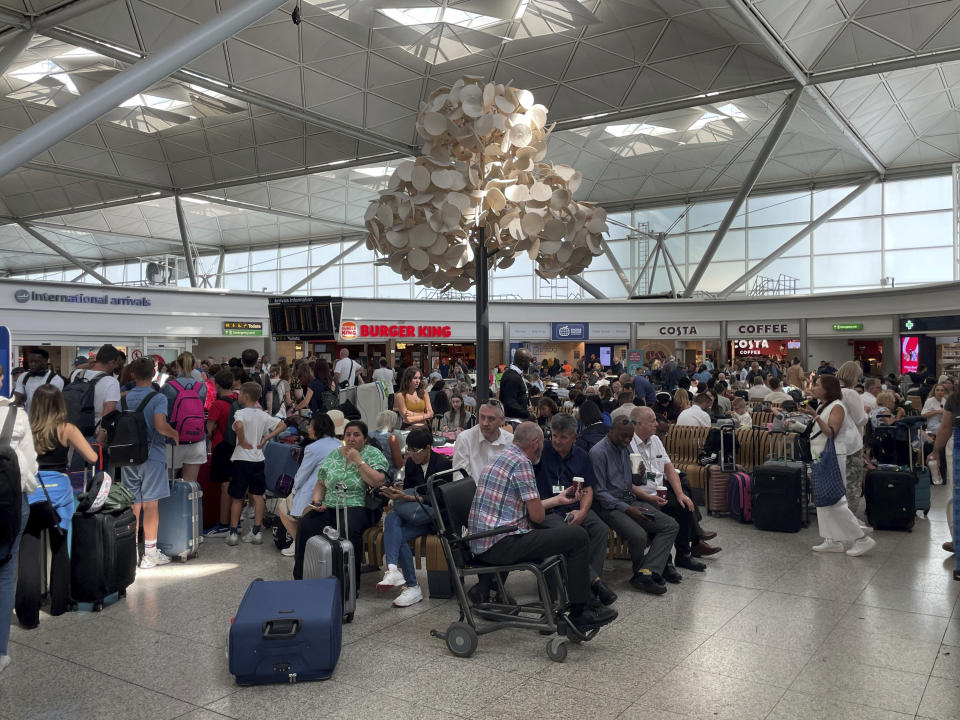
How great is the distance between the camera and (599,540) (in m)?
5.60

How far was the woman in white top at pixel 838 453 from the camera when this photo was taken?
6.98 m

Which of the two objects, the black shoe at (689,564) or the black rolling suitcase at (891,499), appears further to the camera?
the black rolling suitcase at (891,499)

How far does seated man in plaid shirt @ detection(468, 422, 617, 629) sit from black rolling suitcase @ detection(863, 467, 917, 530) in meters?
4.77

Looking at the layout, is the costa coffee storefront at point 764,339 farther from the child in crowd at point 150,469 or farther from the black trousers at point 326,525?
the child in crowd at point 150,469

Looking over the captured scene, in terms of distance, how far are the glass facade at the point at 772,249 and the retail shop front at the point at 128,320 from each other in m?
9.83

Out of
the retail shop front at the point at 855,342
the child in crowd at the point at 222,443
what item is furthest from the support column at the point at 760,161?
the child in crowd at the point at 222,443

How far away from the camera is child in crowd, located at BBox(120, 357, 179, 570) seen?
21.7 ft

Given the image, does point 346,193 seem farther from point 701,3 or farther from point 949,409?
point 949,409

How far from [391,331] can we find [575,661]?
23032 mm

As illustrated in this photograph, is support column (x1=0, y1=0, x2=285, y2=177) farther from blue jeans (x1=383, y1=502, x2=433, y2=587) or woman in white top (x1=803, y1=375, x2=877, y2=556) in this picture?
woman in white top (x1=803, y1=375, x2=877, y2=556)

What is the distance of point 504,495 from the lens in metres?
4.69

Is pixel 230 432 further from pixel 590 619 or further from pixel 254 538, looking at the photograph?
pixel 590 619

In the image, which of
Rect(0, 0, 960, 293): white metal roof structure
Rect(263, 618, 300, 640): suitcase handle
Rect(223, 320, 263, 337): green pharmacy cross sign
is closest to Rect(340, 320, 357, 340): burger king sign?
Rect(223, 320, 263, 337): green pharmacy cross sign

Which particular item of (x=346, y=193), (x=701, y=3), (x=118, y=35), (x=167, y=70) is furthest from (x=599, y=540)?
(x=346, y=193)
